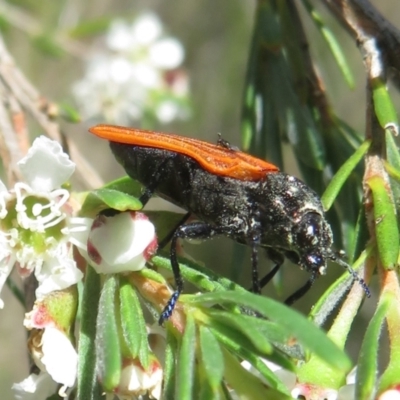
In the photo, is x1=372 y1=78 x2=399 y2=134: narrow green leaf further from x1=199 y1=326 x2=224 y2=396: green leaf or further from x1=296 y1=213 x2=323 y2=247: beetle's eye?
x1=199 y1=326 x2=224 y2=396: green leaf

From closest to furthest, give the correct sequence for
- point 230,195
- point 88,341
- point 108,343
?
point 108,343 < point 88,341 < point 230,195

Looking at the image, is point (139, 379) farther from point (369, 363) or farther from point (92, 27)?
point (92, 27)

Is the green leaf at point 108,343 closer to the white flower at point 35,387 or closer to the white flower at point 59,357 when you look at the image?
the white flower at point 59,357

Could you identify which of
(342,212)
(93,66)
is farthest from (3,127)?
(93,66)

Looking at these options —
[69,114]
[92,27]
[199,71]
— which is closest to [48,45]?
[92,27]

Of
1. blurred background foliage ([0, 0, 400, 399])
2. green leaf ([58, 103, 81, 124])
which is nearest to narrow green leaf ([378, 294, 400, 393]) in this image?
green leaf ([58, 103, 81, 124])

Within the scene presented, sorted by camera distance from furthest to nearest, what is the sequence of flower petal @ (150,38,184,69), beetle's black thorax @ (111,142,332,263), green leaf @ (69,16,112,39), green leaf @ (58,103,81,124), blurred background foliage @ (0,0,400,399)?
1. blurred background foliage @ (0,0,400,399)
2. flower petal @ (150,38,184,69)
3. green leaf @ (69,16,112,39)
4. green leaf @ (58,103,81,124)
5. beetle's black thorax @ (111,142,332,263)
